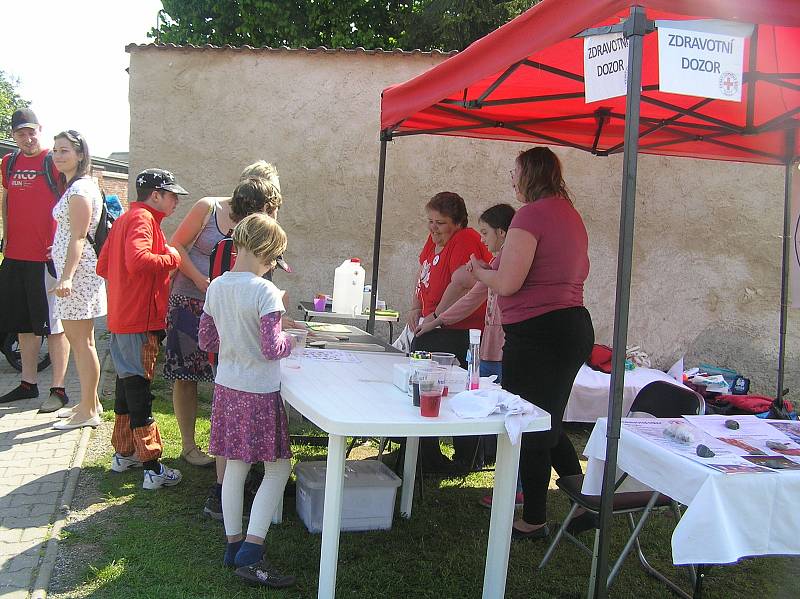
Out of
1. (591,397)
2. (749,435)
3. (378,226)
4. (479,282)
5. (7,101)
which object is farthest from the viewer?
(7,101)

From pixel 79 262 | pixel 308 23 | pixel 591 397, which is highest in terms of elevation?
pixel 308 23

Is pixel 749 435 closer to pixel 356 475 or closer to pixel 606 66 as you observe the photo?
pixel 606 66

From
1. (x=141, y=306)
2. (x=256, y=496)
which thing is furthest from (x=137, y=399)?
(x=256, y=496)

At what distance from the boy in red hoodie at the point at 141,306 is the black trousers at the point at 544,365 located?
183cm

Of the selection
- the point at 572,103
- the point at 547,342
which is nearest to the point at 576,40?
the point at 572,103

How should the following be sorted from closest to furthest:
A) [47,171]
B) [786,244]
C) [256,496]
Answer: [256,496] < [786,244] < [47,171]

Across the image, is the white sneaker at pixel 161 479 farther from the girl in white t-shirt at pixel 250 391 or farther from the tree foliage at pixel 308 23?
the tree foliage at pixel 308 23

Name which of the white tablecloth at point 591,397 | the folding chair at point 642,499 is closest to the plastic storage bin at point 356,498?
the folding chair at point 642,499

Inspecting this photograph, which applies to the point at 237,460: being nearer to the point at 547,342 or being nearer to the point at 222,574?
the point at 222,574

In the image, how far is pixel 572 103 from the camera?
4.65m

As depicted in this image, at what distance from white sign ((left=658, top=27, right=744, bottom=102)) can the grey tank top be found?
7.91 feet

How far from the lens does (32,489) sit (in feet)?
12.5

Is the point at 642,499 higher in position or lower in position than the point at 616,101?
lower

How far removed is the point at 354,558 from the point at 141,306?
1732mm
